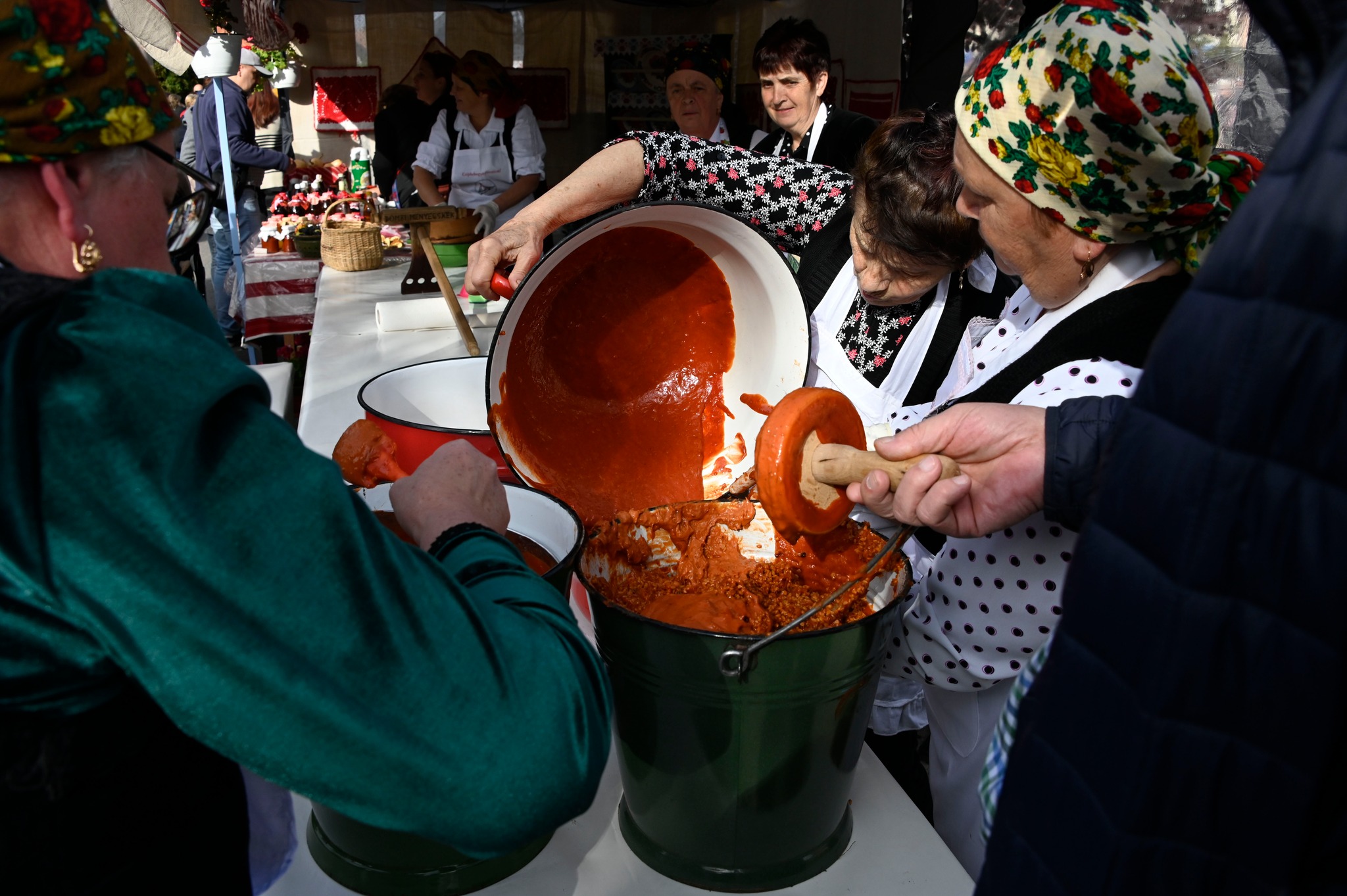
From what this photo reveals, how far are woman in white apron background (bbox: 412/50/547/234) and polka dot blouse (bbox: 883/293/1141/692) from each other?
501 centimetres

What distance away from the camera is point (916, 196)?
175 centimetres

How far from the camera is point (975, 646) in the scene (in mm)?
1435

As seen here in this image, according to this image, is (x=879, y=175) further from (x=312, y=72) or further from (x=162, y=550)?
(x=312, y=72)

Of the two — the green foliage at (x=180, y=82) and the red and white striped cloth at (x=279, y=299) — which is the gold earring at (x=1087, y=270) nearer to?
the red and white striped cloth at (x=279, y=299)

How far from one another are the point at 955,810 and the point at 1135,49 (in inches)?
53.2

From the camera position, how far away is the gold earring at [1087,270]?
1337 millimetres

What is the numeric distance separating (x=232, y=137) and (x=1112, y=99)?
7.22m

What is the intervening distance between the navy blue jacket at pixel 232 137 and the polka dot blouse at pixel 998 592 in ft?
21.7

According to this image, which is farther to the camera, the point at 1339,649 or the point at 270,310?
the point at 270,310

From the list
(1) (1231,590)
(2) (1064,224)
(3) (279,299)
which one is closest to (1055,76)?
(2) (1064,224)

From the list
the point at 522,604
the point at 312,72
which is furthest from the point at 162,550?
the point at 312,72

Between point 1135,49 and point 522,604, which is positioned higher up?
point 1135,49

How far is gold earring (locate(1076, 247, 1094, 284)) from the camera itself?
1.34 m

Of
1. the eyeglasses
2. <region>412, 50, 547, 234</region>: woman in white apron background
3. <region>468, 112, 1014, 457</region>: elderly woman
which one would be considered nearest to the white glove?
<region>412, 50, 547, 234</region>: woman in white apron background
